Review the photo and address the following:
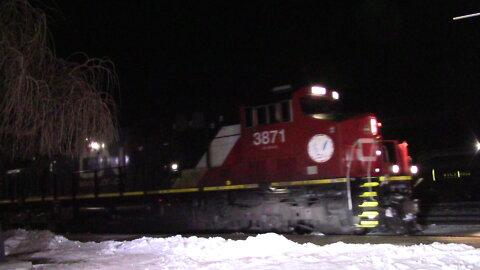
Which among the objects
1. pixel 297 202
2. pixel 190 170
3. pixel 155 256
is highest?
pixel 190 170

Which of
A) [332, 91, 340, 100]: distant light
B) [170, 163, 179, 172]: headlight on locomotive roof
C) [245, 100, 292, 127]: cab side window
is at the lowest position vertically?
[170, 163, 179, 172]: headlight on locomotive roof

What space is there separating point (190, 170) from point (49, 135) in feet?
18.8

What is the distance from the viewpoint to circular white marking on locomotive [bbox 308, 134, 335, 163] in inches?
460

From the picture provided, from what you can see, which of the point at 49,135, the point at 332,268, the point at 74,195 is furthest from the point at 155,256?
the point at 74,195

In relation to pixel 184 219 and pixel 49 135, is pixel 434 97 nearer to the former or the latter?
pixel 184 219

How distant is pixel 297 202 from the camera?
473 inches

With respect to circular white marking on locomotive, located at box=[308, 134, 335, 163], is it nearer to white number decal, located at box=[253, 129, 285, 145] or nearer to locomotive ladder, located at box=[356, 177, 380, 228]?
white number decal, located at box=[253, 129, 285, 145]

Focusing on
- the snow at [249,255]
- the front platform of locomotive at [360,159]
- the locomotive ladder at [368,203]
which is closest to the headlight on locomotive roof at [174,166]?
the snow at [249,255]

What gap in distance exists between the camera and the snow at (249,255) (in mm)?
7523

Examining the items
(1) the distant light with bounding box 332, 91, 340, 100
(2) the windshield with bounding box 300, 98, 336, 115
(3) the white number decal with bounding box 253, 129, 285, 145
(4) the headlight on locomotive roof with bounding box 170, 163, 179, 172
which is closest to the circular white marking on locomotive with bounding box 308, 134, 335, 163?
(2) the windshield with bounding box 300, 98, 336, 115

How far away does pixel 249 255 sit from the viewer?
8.95 meters

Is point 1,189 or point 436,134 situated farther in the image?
point 436,134

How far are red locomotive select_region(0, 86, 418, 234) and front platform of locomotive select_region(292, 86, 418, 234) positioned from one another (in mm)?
24

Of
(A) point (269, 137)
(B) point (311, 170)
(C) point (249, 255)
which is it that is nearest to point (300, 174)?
(B) point (311, 170)
